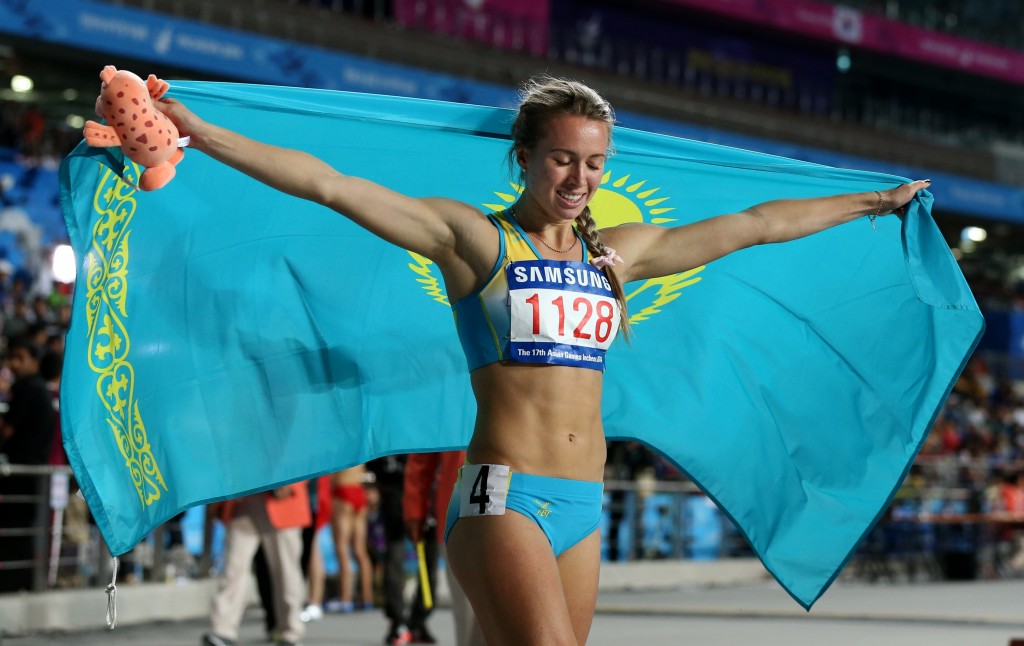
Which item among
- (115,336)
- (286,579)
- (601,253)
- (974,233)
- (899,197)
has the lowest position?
(286,579)

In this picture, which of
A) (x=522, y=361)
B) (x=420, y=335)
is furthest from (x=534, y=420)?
(x=420, y=335)

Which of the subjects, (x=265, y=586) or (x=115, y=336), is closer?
(x=115, y=336)

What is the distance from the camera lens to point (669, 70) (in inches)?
1451

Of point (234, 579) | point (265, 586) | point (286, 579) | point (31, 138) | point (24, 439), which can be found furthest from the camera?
Answer: point (31, 138)

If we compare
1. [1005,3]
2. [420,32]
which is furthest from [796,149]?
[1005,3]

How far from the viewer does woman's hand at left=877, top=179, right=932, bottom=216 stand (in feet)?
17.5

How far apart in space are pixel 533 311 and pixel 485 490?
524 mm

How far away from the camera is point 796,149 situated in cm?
3491

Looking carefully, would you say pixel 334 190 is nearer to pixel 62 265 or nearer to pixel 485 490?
pixel 485 490

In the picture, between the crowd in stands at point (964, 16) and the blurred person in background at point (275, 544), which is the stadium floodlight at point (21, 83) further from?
the crowd in stands at point (964, 16)

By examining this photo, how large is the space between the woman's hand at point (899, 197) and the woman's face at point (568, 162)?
1.50 meters

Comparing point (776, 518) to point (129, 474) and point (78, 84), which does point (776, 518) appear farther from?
point (78, 84)

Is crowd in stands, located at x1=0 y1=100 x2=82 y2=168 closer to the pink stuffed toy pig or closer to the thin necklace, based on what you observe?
the pink stuffed toy pig

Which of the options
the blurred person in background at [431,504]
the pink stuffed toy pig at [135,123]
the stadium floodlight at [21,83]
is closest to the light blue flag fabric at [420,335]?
the pink stuffed toy pig at [135,123]
